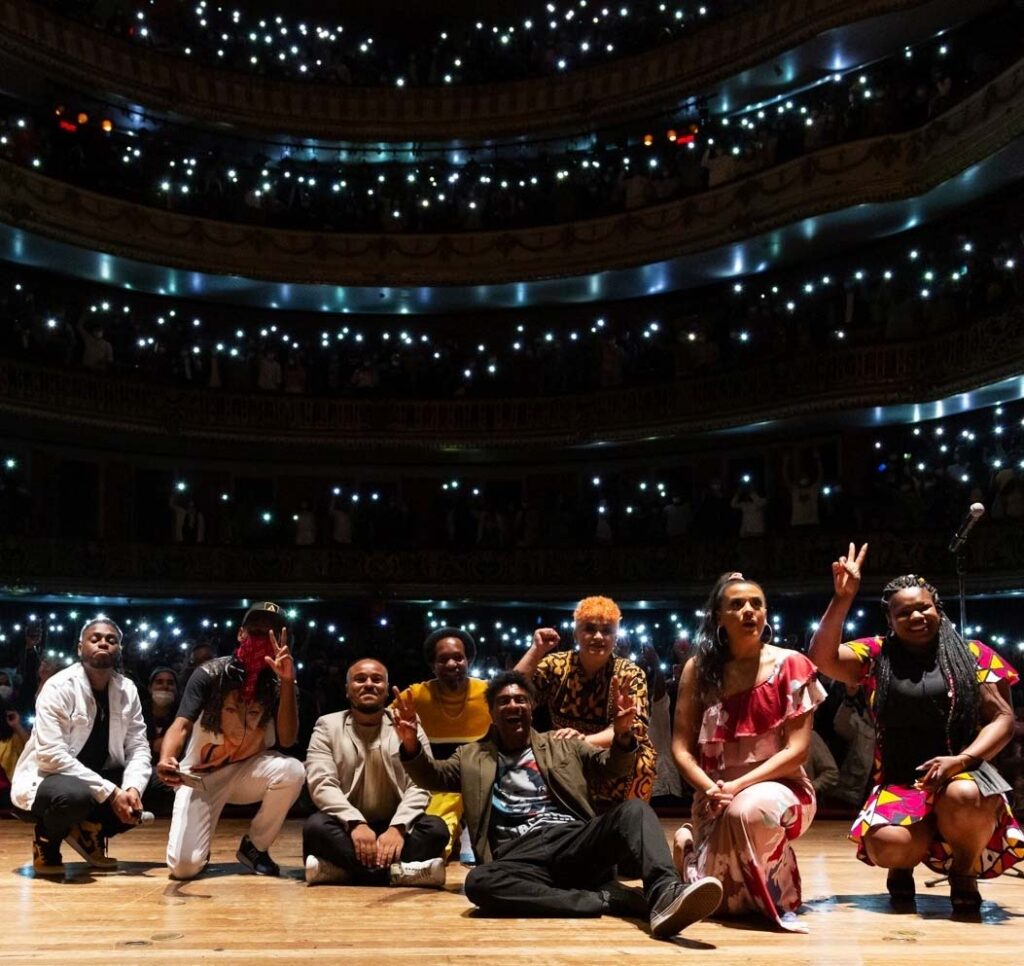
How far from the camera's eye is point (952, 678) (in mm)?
5676

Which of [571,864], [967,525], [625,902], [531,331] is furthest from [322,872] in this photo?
[531,331]

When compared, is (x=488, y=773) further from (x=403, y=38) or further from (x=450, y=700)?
(x=403, y=38)

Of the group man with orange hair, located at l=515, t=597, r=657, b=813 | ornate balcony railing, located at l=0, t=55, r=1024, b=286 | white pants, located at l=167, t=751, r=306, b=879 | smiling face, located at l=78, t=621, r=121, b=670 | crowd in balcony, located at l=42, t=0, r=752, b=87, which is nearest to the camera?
man with orange hair, located at l=515, t=597, r=657, b=813

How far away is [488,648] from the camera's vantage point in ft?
74.6

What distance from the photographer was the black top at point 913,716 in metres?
5.68

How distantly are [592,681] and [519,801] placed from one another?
1.07 metres

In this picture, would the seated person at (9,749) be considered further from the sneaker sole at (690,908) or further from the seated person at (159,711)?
the sneaker sole at (690,908)

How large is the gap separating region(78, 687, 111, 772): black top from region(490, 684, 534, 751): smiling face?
256 centimetres

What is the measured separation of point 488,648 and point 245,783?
15811 mm

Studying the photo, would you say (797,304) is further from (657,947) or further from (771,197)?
(657,947)

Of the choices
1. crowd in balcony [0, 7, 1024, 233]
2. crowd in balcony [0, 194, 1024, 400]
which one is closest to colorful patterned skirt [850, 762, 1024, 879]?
crowd in balcony [0, 194, 1024, 400]

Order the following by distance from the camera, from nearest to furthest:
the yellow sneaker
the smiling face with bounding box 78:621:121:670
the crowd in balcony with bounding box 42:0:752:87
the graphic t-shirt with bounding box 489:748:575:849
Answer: the graphic t-shirt with bounding box 489:748:575:849 < the yellow sneaker < the smiling face with bounding box 78:621:121:670 < the crowd in balcony with bounding box 42:0:752:87

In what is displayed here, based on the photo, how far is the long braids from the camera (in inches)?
222

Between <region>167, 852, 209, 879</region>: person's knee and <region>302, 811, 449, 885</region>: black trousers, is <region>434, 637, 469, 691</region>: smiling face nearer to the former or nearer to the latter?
<region>302, 811, 449, 885</region>: black trousers
